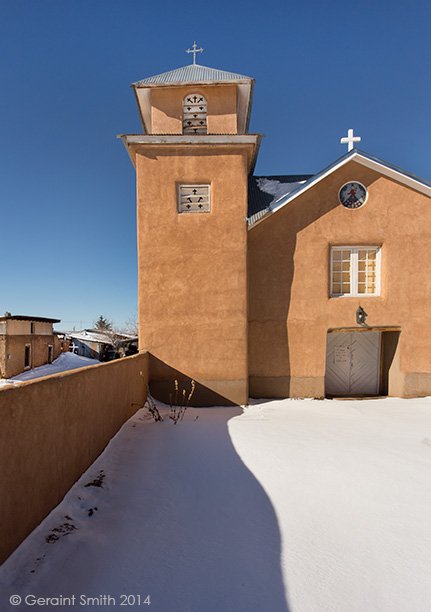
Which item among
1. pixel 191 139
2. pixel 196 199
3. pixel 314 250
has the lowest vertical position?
pixel 314 250

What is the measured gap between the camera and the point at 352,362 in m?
10.3

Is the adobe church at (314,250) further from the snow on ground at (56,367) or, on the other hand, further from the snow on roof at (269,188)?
the snow on ground at (56,367)

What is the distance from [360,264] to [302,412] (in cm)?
499

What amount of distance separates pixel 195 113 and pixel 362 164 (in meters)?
5.38

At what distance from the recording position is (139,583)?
2475 mm

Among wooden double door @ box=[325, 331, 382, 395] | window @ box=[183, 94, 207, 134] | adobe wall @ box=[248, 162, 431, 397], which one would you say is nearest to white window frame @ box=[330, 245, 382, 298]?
adobe wall @ box=[248, 162, 431, 397]

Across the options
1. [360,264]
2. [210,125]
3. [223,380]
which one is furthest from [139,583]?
[210,125]

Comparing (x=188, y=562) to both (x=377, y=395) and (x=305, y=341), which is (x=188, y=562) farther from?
(x=377, y=395)

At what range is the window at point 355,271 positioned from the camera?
9344mm

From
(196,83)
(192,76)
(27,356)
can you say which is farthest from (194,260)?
(27,356)

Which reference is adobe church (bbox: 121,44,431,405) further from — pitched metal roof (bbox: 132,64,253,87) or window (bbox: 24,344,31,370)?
window (bbox: 24,344,31,370)

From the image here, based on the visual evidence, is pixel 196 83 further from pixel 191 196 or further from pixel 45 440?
pixel 45 440

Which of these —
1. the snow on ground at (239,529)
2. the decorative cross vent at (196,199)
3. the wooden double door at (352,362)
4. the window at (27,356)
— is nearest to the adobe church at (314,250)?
the decorative cross vent at (196,199)

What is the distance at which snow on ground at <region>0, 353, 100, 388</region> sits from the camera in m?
21.8
